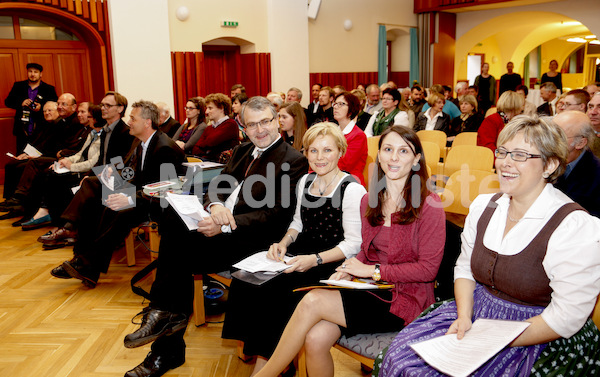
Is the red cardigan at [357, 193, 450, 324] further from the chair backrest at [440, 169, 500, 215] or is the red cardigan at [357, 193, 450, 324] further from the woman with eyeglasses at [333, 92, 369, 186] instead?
the woman with eyeglasses at [333, 92, 369, 186]

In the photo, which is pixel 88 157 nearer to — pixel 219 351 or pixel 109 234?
pixel 109 234

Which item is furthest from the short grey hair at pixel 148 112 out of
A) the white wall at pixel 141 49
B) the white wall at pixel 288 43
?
the white wall at pixel 288 43

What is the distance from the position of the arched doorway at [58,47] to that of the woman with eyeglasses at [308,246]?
6.66 metres

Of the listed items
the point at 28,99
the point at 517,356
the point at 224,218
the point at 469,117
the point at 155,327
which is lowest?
the point at 155,327

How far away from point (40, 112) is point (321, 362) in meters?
6.99

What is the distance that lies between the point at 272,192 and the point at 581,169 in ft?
5.59

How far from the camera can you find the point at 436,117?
6.99 m

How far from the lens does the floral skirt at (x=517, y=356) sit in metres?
1.60

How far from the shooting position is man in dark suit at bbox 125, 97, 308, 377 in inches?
104

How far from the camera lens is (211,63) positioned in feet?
33.4

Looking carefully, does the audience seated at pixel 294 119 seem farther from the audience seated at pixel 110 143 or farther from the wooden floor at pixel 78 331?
the wooden floor at pixel 78 331

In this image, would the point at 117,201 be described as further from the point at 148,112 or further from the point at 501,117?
the point at 501,117

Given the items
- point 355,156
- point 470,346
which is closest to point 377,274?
point 470,346

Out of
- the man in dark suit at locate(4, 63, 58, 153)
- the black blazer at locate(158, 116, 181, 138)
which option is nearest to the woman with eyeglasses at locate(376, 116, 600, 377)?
the black blazer at locate(158, 116, 181, 138)
